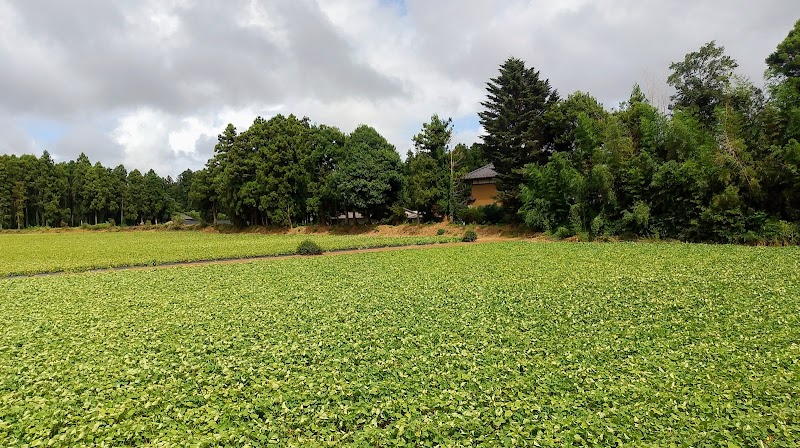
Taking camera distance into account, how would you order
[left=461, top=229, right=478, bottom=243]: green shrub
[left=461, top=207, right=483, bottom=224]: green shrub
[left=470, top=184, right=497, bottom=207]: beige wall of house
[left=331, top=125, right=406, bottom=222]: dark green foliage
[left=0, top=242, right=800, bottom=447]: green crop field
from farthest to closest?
[left=470, top=184, right=497, bottom=207]: beige wall of house, [left=331, top=125, right=406, bottom=222]: dark green foliage, [left=461, top=207, right=483, bottom=224]: green shrub, [left=461, top=229, right=478, bottom=243]: green shrub, [left=0, top=242, right=800, bottom=447]: green crop field

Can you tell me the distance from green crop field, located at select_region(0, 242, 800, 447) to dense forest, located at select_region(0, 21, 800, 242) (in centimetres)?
761

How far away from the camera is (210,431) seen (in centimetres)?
353

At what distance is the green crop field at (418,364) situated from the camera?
11.4 ft

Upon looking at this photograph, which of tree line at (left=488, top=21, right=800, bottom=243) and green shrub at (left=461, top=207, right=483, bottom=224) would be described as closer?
tree line at (left=488, top=21, right=800, bottom=243)

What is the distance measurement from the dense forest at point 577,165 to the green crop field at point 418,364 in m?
7.61

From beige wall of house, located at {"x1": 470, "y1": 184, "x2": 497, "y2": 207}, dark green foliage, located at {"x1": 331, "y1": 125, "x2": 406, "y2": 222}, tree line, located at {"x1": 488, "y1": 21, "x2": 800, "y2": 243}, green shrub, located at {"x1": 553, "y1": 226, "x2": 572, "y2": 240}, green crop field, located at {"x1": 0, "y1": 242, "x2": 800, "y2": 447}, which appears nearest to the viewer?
green crop field, located at {"x1": 0, "y1": 242, "x2": 800, "y2": 447}

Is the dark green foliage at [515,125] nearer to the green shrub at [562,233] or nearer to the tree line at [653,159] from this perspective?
the tree line at [653,159]

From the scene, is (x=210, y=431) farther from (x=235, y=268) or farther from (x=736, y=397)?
(x=235, y=268)

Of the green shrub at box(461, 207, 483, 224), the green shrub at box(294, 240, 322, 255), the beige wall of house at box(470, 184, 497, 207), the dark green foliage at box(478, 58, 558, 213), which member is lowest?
the green shrub at box(294, 240, 322, 255)

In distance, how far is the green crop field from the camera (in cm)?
346

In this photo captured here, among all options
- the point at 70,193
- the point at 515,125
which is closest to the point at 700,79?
the point at 515,125

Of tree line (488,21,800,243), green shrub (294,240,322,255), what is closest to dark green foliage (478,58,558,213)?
tree line (488,21,800,243)

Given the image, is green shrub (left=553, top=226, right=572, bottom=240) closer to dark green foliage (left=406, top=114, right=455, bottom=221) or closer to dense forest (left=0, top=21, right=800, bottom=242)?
dense forest (left=0, top=21, right=800, bottom=242)

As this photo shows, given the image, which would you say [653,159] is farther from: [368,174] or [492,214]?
[368,174]
